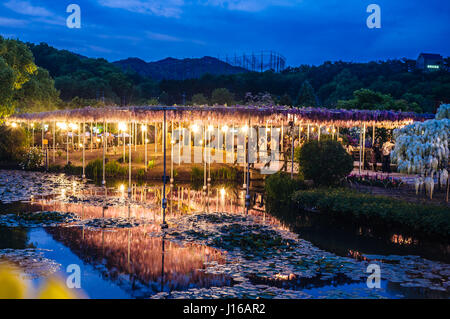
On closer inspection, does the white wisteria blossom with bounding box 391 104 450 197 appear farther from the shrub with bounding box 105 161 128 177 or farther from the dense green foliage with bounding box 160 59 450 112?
the shrub with bounding box 105 161 128 177

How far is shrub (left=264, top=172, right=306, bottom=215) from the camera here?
1379 cm

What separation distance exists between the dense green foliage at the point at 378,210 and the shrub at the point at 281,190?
0.82 m

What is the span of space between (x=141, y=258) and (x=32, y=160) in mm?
Result: 19727

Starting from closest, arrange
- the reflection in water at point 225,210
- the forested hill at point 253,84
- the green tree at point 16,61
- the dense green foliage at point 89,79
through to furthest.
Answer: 1. the reflection in water at point 225,210
2. the green tree at point 16,61
3. the forested hill at point 253,84
4. the dense green foliage at point 89,79

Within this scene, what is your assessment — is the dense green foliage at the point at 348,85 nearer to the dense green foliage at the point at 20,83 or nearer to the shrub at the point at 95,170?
the shrub at the point at 95,170

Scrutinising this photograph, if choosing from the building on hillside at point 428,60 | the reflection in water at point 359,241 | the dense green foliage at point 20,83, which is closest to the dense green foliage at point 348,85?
the building on hillside at point 428,60

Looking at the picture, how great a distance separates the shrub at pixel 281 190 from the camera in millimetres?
13791

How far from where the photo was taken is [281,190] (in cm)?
1459

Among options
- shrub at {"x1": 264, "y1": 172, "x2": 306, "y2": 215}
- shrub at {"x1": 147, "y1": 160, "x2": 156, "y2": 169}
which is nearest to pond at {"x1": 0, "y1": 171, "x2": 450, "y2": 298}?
shrub at {"x1": 264, "y1": 172, "x2": 306, "y2": 215}

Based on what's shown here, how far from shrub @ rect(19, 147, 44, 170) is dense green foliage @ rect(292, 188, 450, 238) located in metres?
17.2

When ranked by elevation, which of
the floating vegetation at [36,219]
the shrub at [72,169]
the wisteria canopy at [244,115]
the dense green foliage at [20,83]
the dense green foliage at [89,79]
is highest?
the dense green foliage at [89,79]

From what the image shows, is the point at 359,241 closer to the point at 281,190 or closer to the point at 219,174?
the point at 281,190

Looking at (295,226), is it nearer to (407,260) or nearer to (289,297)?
(407,260)
